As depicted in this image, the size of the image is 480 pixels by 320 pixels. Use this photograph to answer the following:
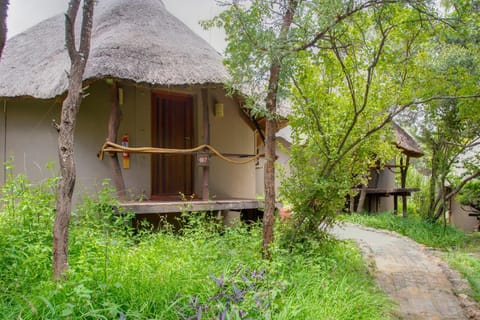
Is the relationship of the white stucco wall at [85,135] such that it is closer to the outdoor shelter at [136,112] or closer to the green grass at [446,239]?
the outdoor shelter at [136,112]

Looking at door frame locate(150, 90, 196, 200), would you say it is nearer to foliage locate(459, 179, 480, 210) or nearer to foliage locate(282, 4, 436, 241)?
foliage locate(282, 4, 436, 241)

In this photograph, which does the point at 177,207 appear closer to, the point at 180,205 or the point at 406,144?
the point at 180,205

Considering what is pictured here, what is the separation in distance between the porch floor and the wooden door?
1.13m

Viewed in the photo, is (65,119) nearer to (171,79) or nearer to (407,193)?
(171,79)

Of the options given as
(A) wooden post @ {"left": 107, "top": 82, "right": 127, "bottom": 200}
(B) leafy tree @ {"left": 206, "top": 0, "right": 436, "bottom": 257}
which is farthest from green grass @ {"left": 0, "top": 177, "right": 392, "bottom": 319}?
(A) wooden post @ {"left": 107, "top": 82, "right": 127, "bottom": 200}

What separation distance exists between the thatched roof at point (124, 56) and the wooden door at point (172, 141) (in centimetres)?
104

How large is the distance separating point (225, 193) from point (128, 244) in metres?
3.06

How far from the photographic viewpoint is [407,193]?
39.7ft

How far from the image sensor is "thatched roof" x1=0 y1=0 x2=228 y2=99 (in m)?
5.34

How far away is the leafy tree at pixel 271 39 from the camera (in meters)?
3.40

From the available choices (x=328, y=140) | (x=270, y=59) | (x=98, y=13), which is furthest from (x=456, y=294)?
(x=98, y=13)

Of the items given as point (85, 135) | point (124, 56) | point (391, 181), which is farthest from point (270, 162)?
point (391, 181)

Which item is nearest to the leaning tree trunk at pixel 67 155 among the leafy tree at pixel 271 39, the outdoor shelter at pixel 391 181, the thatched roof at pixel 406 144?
the leafy tree at pixel 271 39

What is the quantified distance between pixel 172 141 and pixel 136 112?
0.79 meters
